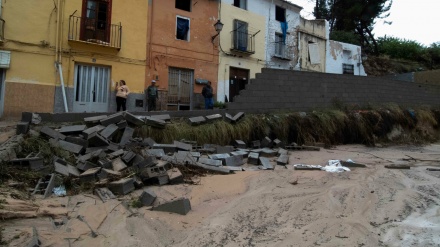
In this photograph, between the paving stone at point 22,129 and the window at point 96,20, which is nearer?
the paving stone at point 22,129

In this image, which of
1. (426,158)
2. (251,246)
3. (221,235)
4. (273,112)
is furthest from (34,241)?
(426,158)

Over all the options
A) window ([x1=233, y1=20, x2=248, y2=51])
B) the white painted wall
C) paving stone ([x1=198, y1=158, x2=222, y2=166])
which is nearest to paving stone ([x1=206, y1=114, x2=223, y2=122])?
paving stone ([x1=198, y1=158, x2=222, y2=166])

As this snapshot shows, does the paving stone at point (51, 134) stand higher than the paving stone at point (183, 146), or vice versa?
the paving stone at point (51, 134)

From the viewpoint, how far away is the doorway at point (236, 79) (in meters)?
Answer: 18.7

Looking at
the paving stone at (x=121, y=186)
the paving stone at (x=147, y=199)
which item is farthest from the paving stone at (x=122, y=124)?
the paving stone at (x=147, y=199)

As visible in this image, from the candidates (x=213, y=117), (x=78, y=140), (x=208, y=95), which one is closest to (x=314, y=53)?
(x=208, y=95)

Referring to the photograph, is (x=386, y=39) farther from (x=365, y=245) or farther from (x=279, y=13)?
(x=365, y=245)

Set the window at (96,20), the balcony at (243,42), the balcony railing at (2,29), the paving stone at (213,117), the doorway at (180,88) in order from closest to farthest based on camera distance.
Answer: the paving stone at (213,117), the balcony railing at (2,29), the window at (96,20), the doorway at (180,88), the balcony at (243,42)

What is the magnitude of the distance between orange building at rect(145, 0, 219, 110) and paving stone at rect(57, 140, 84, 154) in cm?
904

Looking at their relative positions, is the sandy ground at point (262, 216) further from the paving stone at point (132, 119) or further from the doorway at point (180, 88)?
the doorway at point (180, 88)

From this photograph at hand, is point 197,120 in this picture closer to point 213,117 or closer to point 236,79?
point 213,117

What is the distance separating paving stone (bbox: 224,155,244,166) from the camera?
7.14m

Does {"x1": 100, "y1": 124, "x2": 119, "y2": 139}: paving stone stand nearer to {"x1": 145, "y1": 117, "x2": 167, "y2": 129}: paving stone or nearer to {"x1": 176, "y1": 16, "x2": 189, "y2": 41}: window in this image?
{"x1": 145, "y1": 117, "x2": 167, "y2": 129}: paving stone

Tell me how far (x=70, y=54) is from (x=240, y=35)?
9008mm
